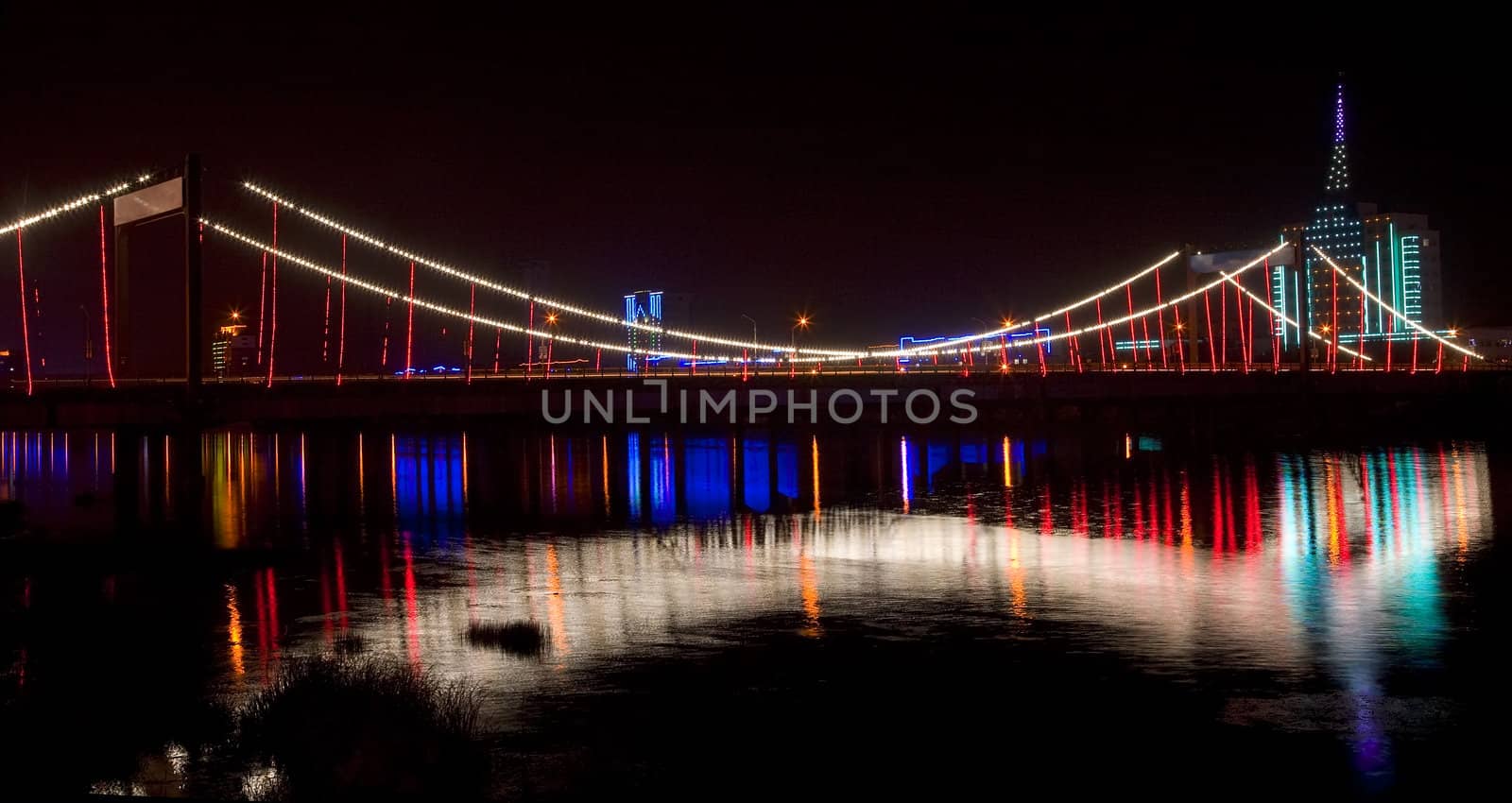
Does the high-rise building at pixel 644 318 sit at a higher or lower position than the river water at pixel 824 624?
higher

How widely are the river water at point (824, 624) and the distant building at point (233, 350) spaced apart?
51.6 feet

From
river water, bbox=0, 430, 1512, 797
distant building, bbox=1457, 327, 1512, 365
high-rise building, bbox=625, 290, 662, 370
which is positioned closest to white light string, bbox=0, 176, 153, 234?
river water, bbox=0, 430, 1512, 797

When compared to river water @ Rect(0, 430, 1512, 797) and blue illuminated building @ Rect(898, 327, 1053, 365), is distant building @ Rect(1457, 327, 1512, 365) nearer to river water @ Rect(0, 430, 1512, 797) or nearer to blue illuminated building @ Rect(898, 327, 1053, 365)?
blue illuminated building @ Rect(898, 327, 1053, 365)

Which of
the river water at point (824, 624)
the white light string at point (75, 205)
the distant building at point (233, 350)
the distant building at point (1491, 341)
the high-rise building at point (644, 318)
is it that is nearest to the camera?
the river water at point (824, 624)

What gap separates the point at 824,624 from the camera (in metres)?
18.5

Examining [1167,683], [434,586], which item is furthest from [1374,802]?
[434,586]

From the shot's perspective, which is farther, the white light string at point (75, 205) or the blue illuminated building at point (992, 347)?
the blue illuminated building at point (992, 347)

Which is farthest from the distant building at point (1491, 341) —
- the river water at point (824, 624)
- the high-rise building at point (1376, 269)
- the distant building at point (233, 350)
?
the distant building at point (233, 350)

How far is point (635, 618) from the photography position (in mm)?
18781

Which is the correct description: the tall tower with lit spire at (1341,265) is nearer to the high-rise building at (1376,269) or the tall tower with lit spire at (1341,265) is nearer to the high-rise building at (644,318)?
the high-rise building at (1376,269)

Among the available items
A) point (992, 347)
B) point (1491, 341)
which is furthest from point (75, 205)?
point (1491, 341)

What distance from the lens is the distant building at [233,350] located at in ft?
185

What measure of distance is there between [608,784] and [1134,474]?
3548 cm

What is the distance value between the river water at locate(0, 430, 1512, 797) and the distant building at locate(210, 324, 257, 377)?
1571cm
